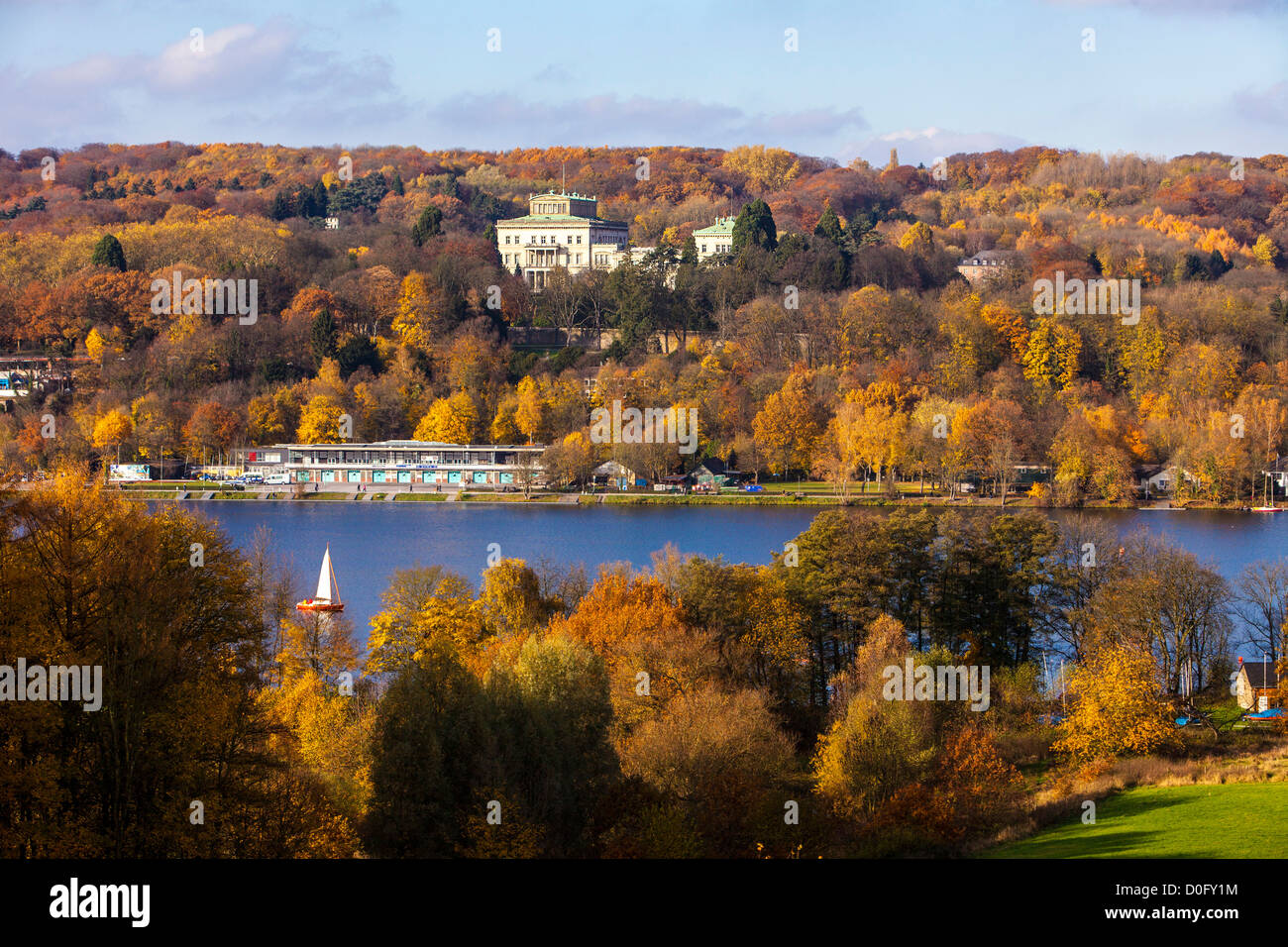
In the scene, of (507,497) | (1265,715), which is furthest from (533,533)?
(1265,715)

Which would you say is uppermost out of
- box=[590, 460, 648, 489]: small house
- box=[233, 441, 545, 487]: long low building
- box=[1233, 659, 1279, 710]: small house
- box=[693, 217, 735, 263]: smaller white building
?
box=[693, 217, 735, 263]: smaller white building

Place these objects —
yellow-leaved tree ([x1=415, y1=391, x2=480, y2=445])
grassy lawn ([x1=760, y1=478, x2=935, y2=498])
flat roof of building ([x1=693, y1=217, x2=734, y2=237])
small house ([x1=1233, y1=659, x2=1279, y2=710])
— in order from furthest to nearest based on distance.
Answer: flat roof of building ([x1=693, y1=217, x2=734, y2=237]) < yellow-leaved tree ([x1=415, y1=391, x2=480, y2=445]) < grassy lawn ([x1=760, y1=478, x2=935, y2=498]) < small house ([x1=1233, y1=659, x2=1279, y2=710])

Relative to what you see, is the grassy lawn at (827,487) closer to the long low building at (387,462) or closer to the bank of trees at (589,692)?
the long low building at (387,462)

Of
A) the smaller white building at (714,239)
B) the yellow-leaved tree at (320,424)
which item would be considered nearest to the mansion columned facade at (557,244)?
the smaller white building at (714,239)

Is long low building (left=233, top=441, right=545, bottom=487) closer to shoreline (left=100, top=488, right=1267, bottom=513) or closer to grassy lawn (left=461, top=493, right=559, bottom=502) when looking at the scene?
shoreline (left=100, top=488, right=1267, bottom=513)

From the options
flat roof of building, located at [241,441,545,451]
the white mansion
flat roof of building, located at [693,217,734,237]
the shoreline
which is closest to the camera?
the shoreline

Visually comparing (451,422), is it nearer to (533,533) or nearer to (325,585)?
(533,533)

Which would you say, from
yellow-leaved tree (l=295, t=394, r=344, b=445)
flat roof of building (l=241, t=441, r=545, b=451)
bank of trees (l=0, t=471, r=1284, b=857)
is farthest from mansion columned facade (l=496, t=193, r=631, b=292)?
bank of trees (l=0, t=471, r=1284, b=857)
